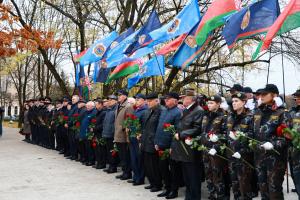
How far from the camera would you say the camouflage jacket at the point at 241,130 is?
16.7 feet

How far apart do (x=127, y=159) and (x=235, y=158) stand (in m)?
3.67

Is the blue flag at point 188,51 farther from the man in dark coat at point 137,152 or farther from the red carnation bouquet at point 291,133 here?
the red carnation bouquet at point 291,133

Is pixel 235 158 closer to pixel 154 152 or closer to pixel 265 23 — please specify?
pixel 154 152

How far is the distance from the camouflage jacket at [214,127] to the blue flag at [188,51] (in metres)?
3.04

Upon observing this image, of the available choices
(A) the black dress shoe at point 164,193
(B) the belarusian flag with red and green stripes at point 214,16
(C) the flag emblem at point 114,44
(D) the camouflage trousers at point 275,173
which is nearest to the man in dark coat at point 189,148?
(A) the black dress shoe at point 164,193

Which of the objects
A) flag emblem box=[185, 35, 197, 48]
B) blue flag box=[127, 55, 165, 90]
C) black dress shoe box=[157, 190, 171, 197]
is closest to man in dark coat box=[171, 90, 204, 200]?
black dress shoe box=[157, 190, 171, 197]

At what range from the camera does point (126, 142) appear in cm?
822

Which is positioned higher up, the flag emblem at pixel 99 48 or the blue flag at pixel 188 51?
the flag emblem at pixel 99 48

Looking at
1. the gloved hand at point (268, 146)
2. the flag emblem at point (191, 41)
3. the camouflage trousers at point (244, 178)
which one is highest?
the flag emblem at point (191, 41)

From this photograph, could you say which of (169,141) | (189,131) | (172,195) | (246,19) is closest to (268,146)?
(189,131)

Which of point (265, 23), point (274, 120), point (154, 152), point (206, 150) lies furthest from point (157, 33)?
point (274, 120)

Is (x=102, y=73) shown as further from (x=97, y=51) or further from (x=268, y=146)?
(x=268, y=146)

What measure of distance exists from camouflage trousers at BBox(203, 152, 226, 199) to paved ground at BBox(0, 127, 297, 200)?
2.73ft

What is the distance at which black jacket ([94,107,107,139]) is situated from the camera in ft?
Answer: 31.1
